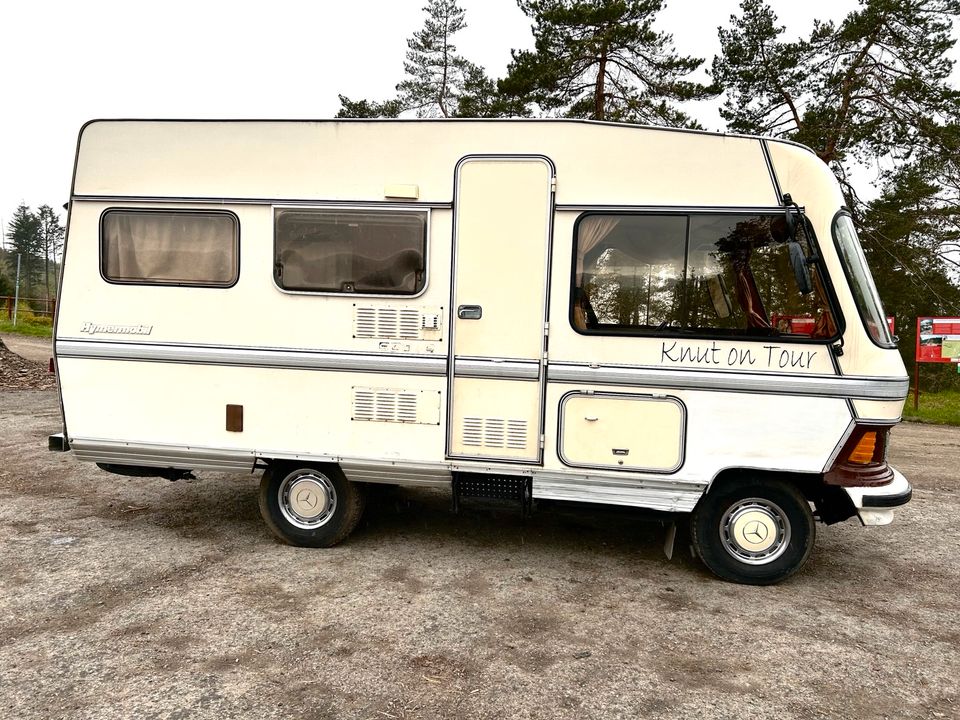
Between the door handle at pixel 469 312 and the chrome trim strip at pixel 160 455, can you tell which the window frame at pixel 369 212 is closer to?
the door handle at pixel 469 312

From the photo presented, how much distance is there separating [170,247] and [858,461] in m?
4.70

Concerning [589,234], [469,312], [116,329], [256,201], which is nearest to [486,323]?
[469,312]

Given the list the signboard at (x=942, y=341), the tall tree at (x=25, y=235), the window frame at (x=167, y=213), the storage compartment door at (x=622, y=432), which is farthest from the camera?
the tall tree at (x=25, y=235)

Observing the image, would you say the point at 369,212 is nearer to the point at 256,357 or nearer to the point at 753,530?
the point at 256,357

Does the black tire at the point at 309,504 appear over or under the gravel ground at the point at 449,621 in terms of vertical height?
over

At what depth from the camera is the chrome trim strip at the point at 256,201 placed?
4594 millimetres

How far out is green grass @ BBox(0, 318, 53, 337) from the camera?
22406 mm

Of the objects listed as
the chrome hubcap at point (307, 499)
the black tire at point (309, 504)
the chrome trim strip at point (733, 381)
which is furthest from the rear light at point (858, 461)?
the chrome hubcap at point (307, 499)

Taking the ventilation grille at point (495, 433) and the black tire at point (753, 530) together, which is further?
the ventilation grille at point (495, 433)

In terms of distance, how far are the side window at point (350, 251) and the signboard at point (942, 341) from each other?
10.3 meters

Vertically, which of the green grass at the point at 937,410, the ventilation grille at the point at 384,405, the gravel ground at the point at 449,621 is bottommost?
the gravel ground at the point at 449,621

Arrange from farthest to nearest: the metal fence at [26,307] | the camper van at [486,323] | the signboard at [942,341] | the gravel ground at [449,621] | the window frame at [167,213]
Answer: the metal fence at [26,307] < the signboard at [942,341] < the window frame at [167,213] < the camper van at [486,323] < the gravel ground at [449,621]

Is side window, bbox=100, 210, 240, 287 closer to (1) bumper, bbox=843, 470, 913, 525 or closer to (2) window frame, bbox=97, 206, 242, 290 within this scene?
(2) window frame, bbox=97, 206, 242, 290

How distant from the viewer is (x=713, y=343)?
4.35 m
